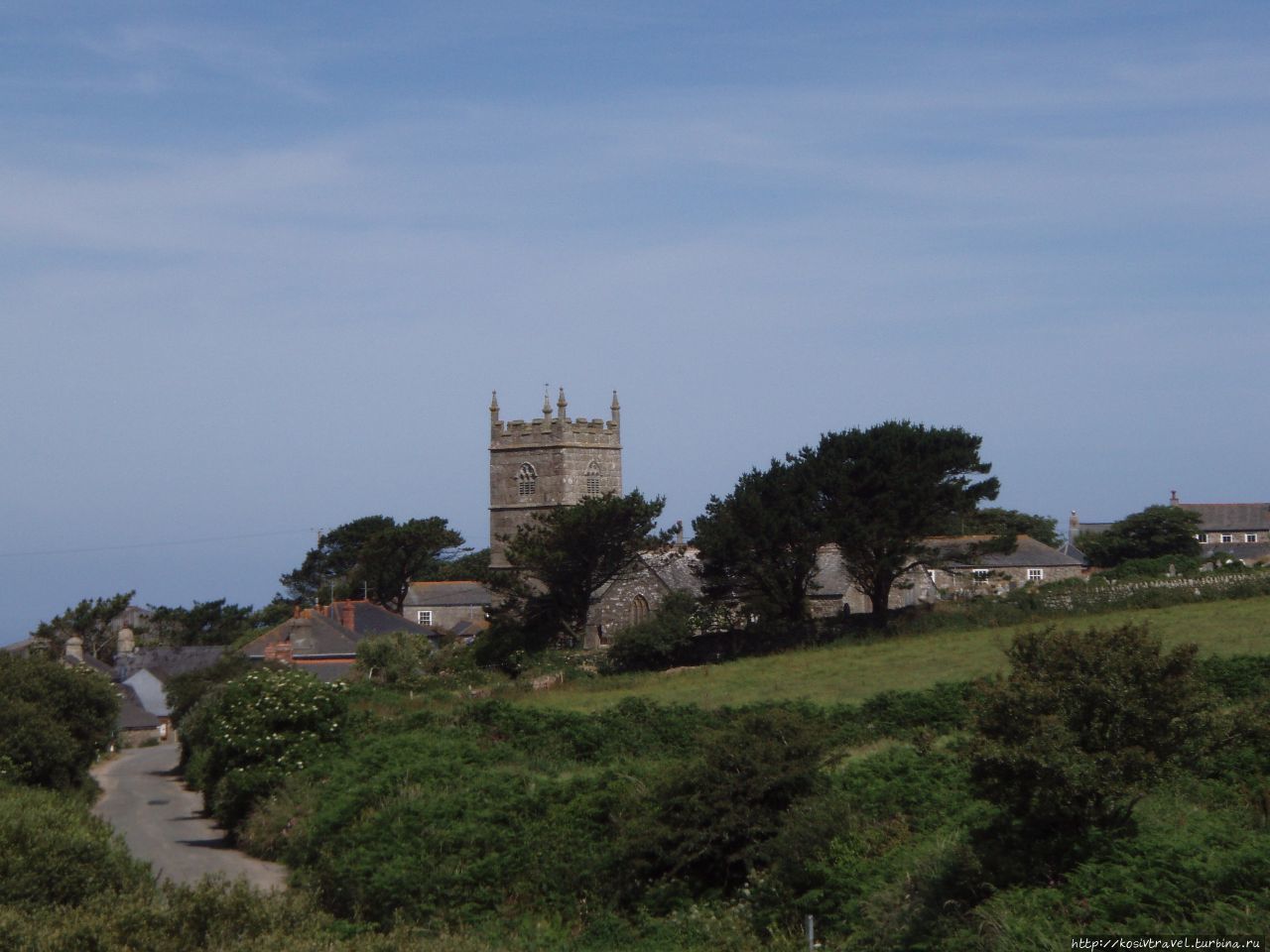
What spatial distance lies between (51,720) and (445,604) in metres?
57.3

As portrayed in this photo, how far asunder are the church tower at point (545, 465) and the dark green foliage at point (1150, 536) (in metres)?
27.4

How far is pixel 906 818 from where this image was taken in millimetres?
20281

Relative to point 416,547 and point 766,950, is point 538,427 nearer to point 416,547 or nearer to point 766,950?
point 416,547

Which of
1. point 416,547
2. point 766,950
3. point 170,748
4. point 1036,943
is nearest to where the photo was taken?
point 1036,943

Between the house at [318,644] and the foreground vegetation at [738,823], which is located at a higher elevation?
the house at [318,644]

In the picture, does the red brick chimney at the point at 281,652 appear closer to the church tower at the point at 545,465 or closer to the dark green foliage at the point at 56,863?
the church tower at the point at 545,465

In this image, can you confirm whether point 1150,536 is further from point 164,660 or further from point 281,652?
point 164,660

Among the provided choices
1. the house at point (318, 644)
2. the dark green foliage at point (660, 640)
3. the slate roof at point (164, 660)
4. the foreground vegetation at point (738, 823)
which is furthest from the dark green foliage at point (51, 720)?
the slate roof at point (164, 660)

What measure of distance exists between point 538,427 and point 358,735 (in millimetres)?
41232

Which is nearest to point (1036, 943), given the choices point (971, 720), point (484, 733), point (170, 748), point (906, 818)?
point (971, 720)

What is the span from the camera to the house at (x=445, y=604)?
3600 inches

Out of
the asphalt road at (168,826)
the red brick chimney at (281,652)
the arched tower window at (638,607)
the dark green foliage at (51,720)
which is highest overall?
the arched tower window at (638,607)

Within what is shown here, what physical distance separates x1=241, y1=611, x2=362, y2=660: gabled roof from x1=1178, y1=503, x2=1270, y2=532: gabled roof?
61.5 meters

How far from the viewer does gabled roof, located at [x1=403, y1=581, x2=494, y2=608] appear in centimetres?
9225
